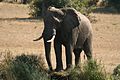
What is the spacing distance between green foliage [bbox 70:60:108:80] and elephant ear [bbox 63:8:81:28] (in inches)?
71.4

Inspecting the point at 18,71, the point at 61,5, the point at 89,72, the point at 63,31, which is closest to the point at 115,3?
the point at 61,5

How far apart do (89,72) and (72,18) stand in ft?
7.93

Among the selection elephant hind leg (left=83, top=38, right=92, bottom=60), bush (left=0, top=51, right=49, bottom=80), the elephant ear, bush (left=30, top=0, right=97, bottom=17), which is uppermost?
the elephant ear

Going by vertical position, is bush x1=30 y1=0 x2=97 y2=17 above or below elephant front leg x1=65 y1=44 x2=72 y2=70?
below

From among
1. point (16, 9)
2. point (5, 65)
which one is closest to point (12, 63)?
point (5, 65)

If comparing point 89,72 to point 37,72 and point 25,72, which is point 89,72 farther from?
point 25,72

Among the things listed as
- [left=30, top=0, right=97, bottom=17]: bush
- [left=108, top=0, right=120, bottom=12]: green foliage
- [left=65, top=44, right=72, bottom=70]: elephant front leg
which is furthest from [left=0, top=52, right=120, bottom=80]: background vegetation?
[left=108, top=0, right=120, bottom=12]: green foliage

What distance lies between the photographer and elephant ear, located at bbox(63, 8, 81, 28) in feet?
44.1

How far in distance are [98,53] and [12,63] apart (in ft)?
28.4

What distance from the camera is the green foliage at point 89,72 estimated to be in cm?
1143

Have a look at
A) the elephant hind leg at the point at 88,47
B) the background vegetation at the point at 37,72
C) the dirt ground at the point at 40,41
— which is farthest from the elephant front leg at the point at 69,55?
the dirt ground at the point at 40,41

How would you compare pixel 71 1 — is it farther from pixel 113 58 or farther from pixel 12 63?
pixel 12 63

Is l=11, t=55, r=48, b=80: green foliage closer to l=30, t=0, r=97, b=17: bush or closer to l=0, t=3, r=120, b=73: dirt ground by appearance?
l=0, t=3, r=120, b=73: dirt ground

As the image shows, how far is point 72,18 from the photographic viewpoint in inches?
533
